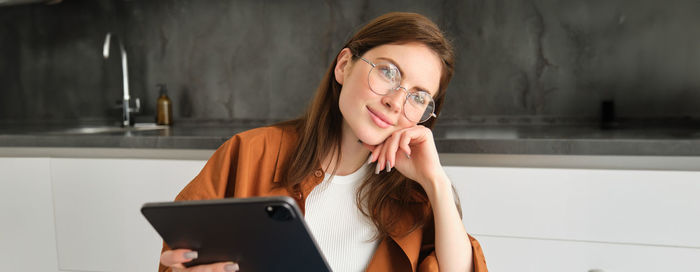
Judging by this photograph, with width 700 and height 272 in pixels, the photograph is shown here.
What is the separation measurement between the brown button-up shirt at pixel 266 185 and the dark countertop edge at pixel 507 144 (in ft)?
1.30

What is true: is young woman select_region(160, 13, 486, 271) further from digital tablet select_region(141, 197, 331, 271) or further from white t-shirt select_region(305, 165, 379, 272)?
digital tablet select_region(141, 197, 331, 271)

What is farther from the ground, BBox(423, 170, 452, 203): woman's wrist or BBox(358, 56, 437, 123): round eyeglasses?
BBox(358, 56, 437, 123): round eyeglasses

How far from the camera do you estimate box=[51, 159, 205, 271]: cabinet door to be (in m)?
1.37

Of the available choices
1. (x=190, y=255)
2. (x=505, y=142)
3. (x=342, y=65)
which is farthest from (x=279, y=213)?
(x=505, y=142)

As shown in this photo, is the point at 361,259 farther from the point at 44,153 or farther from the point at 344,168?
the point at 44,153

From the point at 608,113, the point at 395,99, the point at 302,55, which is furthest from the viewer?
the point at 302,55

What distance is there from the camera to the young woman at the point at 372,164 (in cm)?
81

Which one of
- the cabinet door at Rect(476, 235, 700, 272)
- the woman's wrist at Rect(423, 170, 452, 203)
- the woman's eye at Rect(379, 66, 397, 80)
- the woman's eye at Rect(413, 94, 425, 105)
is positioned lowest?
the cabinet door at Rect(476, 235, 700, 272)

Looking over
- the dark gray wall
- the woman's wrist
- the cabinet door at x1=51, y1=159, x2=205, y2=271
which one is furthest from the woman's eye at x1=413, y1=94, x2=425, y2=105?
the dark gray wall

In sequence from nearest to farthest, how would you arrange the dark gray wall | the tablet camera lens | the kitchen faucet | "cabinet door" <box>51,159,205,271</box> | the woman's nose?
the tablet camera lens, the woman's nose, "cabinet door" <box>51,159,205,271</box>, the dark gray wall, the kitchen faucet

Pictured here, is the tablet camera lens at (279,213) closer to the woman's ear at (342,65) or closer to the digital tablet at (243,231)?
the digital tablet at (243,231)

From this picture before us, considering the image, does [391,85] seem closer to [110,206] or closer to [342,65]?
[342,65]

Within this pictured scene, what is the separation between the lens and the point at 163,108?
6.43 ft

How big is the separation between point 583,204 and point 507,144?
0.78ft
